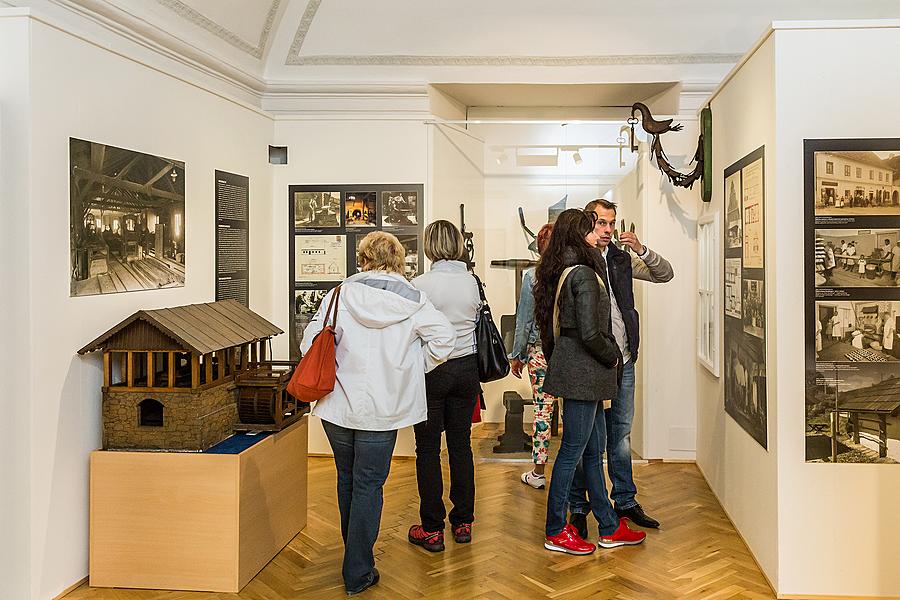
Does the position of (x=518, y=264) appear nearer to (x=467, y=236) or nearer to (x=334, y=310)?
(x=467, y=236)

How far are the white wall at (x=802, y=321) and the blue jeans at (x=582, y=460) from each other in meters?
0.87

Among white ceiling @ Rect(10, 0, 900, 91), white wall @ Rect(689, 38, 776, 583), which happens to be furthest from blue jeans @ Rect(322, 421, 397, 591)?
white ceiling @ Rect(10, 0, 900, 91)

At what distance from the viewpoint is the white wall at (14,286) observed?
11.5 ft

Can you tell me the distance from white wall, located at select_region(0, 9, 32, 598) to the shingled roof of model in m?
0.34

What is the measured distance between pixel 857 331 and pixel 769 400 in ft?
1.60

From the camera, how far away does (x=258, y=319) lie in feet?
16.0

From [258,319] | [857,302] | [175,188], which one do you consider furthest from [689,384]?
[175,188]

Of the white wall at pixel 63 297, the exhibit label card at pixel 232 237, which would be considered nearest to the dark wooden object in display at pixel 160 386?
the white wall at pixel 63 297

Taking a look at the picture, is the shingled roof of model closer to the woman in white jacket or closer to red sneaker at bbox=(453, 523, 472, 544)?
the woman in white jacket

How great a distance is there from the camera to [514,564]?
13.8 ft

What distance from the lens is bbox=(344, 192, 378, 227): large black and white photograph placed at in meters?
6.41

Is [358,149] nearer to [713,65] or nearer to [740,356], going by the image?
[713,65]

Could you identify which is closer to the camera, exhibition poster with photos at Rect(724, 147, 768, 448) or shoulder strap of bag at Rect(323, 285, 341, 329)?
shoulder strap of bag at Rect(323, 285, 341, 329)

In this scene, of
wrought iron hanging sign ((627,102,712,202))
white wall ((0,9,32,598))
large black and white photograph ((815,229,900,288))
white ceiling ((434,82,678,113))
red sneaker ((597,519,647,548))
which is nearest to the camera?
white wall ((0,9,32,598))
